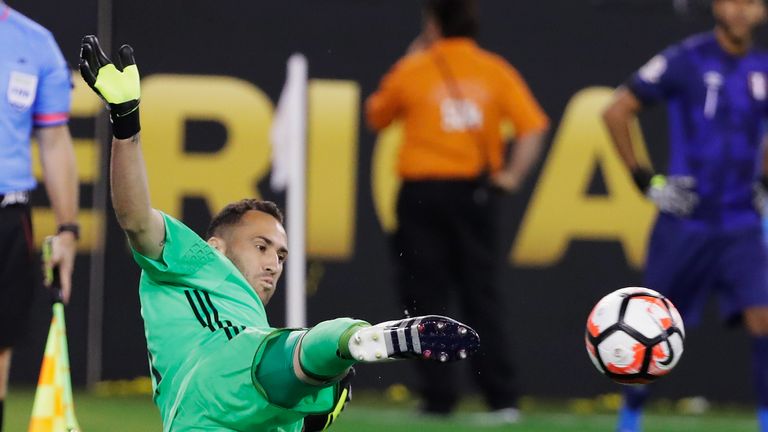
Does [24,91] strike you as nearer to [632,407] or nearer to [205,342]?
[205,342]

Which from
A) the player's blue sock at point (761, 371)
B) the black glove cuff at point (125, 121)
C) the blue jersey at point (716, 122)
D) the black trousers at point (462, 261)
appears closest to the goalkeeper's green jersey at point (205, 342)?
the black glove cuff at point (125, 121)

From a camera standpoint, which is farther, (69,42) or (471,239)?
(69,42)

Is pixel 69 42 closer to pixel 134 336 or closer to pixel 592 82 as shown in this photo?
pixel 134 336

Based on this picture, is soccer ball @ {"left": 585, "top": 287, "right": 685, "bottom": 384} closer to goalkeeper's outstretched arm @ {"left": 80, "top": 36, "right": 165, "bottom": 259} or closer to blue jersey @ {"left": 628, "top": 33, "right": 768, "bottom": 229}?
goalkeeper's outstretched arm @ {"left": 80, "top": 36, "right": 165, "bottom": 259}

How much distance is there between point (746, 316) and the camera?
8.47m

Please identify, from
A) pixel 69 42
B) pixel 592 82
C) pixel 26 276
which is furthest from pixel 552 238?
pixel 26 276

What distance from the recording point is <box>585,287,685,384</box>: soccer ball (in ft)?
18.5

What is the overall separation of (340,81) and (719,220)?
10.4ft

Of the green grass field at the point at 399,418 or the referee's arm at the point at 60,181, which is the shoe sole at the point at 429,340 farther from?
the green grass field at the point at 399,418

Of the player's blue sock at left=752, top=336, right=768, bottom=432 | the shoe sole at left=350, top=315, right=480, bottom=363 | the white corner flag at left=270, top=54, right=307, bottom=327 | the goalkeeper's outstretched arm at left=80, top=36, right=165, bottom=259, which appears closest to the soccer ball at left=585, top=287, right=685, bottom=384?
the shoe sole at left=350, top=315, right=480, bottom=363

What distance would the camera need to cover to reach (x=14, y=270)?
695 centimetres

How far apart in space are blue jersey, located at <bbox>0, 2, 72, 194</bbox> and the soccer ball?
8.36 feet

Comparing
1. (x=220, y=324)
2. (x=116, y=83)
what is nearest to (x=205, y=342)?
(x=220, y=324)

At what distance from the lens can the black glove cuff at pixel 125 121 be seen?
489 centimetres
